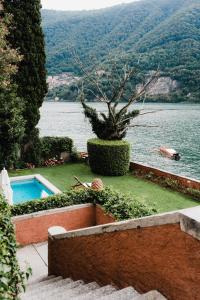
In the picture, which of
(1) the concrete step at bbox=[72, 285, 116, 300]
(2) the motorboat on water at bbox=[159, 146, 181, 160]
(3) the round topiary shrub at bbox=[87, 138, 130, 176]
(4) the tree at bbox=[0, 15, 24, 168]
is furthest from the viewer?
(2) the motorboat on water at bbox=[159, 146, 181, 160]

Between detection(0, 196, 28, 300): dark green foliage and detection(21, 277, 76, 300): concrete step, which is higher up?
detection(0, 196, 28, 300): dark green foliage

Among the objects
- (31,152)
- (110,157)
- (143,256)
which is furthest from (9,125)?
(143,256)

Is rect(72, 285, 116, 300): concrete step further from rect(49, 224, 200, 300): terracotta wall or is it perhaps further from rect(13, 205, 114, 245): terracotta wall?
rect(13, 205, 114, 245): terracotta wall

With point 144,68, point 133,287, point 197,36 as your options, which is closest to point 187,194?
point 133,287

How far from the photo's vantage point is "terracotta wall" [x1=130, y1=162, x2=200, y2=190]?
15.7 metres

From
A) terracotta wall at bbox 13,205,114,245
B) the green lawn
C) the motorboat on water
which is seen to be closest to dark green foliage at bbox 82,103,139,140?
the green lawn

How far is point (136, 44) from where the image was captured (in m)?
72.1

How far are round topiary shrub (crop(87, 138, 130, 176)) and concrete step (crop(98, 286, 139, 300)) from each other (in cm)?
1421

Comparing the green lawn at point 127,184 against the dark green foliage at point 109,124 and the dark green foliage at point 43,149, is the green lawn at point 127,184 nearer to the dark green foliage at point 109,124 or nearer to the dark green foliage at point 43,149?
the dark green foliage at point 43,149

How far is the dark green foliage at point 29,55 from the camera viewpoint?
1903 centimetres

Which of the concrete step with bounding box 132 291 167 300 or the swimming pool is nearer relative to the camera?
the concrete step with bounding box 132 291 167 300

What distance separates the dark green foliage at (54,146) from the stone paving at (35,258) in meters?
11.9

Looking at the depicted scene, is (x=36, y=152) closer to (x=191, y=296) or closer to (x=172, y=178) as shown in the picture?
(x=172, y=178)

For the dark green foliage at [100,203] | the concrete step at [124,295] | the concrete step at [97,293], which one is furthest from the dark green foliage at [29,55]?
the concrete step at [124,295]
